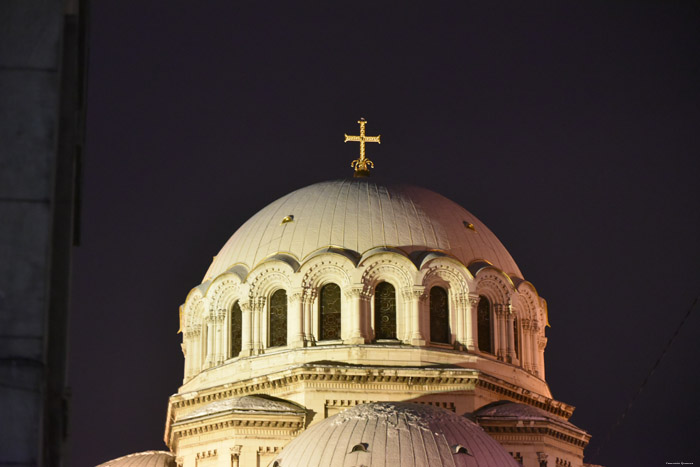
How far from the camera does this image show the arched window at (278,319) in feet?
124

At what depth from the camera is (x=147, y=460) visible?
39312 millimetres

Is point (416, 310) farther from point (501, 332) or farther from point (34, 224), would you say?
point (34, 224)

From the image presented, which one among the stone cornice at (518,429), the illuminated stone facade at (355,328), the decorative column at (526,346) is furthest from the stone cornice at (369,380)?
the decorative column at (526,346)

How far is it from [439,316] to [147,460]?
358 inches

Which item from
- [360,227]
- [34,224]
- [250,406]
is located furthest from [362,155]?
[34,224]

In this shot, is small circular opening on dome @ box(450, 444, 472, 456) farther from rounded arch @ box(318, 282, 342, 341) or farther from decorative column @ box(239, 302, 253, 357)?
decorative column @ box(239, 302, 253, 357)

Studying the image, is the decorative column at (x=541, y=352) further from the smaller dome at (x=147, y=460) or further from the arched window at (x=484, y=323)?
the smaller dome at (x=147, y=460)

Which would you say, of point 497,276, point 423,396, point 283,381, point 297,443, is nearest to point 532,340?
point 497,276

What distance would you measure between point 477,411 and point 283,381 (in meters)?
5.00

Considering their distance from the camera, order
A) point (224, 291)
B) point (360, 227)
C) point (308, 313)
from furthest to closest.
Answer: point (224, 291) → point (360, 227) → point (308, 313)

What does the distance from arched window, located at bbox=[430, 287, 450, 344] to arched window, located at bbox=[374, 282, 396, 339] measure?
3.55ft

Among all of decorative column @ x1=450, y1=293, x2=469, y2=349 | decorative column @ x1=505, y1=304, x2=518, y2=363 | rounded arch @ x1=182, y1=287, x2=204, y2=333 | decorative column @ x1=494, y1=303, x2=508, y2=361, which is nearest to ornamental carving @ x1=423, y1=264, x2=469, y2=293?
decorative column @ x1=450, y1=293, x2=469, y2=349

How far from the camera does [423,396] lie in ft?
119

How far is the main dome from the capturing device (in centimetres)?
3822
